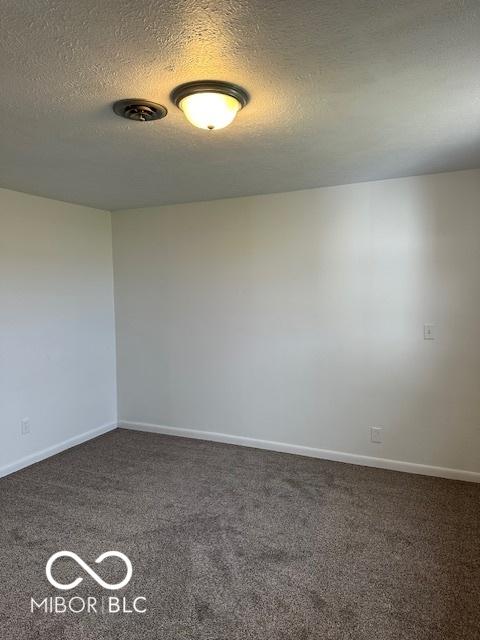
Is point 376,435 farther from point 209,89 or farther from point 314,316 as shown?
point 209,89

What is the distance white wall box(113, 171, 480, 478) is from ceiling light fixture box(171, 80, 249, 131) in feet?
6.32

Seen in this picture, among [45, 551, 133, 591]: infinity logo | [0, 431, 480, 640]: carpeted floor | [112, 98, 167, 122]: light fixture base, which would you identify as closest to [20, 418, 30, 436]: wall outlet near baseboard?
[0, 431, 480, 640]: carpeted floor

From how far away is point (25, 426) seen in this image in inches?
143

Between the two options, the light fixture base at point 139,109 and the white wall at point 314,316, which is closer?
the light fixture base at point 139,109

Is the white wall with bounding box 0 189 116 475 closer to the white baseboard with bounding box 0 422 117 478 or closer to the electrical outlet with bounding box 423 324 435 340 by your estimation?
the white baseboard with bounding box 0 422 117 478

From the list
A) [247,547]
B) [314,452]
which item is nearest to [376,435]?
[314,452]

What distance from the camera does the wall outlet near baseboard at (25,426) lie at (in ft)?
11.8

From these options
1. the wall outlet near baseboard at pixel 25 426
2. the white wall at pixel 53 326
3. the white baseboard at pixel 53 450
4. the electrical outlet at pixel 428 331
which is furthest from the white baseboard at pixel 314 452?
the wall outlet near baseboard at pixel 25 426

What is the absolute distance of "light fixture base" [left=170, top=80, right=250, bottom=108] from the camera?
1668mm

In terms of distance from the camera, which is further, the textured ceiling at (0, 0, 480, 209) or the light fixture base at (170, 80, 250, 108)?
the light fixture base at (170, 80, 250, 108)

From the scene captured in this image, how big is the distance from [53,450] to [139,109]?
3152 millimetres

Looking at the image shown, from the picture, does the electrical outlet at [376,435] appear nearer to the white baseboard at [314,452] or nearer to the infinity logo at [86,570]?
the white baseboard at [314,452]

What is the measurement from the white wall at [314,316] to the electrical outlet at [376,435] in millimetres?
44

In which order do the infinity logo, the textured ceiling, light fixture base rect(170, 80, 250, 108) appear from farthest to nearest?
the infinity logo < light fixture base rect(170, 80, 250, 108) < the textured ceiling
